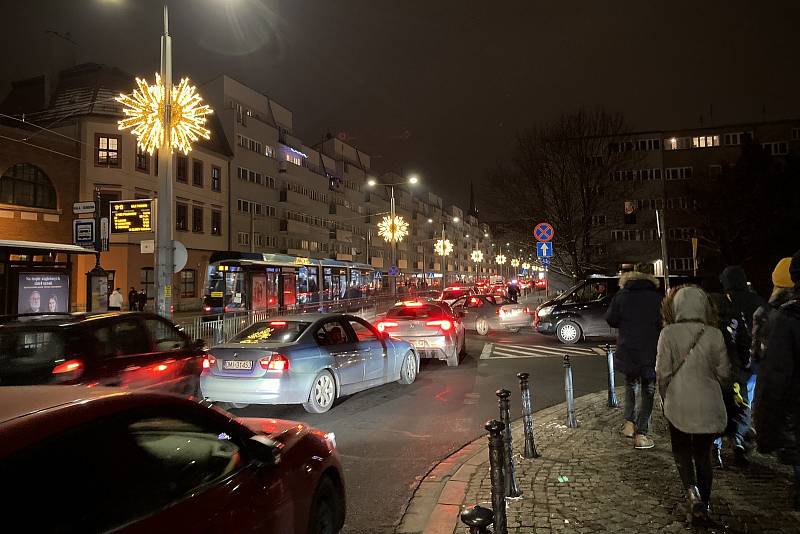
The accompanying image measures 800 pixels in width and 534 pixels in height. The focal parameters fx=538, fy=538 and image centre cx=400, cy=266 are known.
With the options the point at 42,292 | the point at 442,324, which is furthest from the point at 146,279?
the point at 442,324

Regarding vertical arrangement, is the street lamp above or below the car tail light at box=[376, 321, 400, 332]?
above

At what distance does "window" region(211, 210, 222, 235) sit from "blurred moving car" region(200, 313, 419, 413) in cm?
3277

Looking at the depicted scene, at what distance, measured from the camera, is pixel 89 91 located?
3306cm

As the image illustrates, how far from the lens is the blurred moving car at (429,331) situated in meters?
12.4

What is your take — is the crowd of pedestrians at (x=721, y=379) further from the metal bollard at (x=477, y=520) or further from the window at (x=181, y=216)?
the window at (x=181, y=216)

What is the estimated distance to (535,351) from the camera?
597 inches

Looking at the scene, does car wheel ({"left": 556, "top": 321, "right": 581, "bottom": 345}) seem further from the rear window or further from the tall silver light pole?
the tall silver light pole

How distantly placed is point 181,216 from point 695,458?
119 ft

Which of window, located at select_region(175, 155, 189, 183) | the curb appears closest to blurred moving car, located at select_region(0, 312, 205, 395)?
the curb

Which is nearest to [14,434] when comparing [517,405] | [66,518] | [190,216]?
[66,518]

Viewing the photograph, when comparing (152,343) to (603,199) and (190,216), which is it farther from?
(190,216)

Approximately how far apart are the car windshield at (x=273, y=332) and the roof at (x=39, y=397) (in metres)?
5.65

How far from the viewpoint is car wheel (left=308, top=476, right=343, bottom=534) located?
10.9 feet

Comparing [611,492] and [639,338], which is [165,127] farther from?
[611,492]
